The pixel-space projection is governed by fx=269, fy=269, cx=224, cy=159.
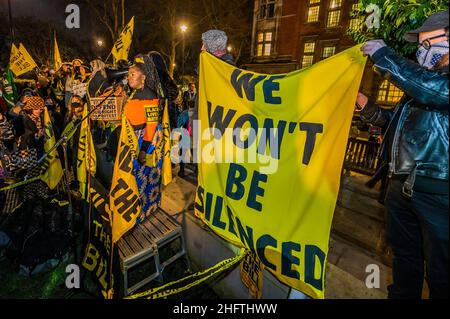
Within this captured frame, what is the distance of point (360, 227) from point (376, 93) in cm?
1719

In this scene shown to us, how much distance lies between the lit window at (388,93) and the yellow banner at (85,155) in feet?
62.1

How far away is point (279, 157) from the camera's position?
2.14 m

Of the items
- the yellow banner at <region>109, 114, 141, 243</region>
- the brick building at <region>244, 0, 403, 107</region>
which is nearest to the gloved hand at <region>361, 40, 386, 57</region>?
the yellow banner at <region>109, 114, 141, 243</region>

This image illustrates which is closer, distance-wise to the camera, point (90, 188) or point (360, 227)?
point (90, 188)

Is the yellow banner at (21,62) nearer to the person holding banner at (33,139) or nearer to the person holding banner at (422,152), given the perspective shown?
the person holding banner at (33,139)

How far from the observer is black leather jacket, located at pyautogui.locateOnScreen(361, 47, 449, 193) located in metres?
1.55

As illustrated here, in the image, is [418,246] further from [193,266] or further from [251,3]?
[251,3]

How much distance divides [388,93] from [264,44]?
1162 cm

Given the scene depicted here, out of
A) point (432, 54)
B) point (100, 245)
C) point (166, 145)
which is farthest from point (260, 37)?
point (432, 54)

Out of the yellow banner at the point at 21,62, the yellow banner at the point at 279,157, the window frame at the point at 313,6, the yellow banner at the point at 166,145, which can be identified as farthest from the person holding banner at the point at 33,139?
the window frame at the point at 313,6
